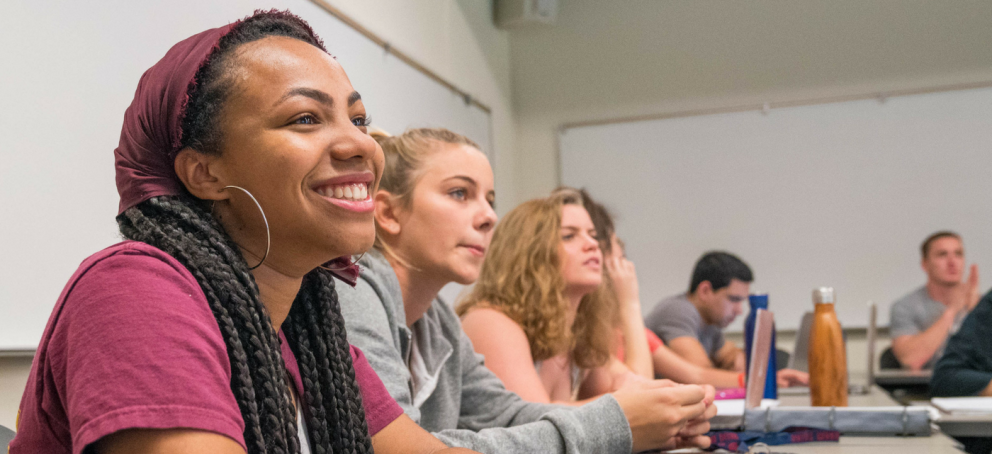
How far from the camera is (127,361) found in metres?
0.55

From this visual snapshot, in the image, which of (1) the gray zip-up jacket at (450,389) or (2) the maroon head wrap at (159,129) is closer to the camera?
(2) the maroon head wrap at (159,129)

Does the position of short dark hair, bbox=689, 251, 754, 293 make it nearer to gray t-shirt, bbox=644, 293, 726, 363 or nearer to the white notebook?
gray t-shirt, bbox=644, 293, 726, 363

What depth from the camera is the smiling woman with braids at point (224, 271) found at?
56cm

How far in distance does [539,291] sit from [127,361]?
1.46m

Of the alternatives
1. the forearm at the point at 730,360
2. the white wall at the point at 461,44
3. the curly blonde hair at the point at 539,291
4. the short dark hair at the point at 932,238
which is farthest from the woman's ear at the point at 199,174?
the short dark hair at the point at 932,238

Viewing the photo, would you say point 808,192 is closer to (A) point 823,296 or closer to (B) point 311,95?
(A) point 823,296

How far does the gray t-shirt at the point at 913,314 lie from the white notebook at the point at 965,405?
7.18 feet

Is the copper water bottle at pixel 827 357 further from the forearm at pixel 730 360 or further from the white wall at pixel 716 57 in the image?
the white wall at pixel 716 57

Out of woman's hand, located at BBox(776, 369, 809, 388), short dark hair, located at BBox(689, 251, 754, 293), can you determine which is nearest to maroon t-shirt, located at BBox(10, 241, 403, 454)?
woman's hand, located at BBox(776, 369, 809, 388)

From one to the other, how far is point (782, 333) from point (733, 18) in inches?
75.9

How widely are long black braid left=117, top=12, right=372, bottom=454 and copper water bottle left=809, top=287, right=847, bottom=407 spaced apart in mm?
1270

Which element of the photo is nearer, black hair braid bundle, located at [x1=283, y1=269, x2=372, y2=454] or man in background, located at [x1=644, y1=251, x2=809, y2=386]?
black hair braid bundle, located at [x1=283, y1=269, x2=372, y2=454]

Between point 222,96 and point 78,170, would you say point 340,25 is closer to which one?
point 78,170

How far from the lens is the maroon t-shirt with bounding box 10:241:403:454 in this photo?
55 cm
